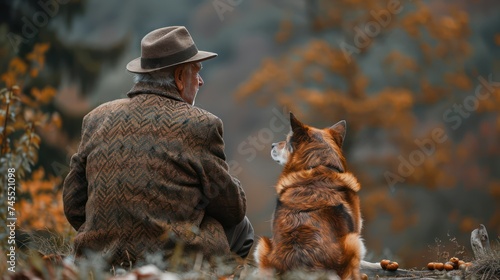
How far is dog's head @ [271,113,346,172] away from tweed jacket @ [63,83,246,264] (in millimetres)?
634

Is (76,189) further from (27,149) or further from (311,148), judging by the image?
(27,149)

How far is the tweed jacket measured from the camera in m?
4.09

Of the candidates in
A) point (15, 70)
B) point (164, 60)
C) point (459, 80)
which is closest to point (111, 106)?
point (164, 60)

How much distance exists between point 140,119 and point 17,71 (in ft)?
21.7

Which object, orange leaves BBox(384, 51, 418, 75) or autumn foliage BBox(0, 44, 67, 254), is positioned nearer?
autumn foliage BBox(0, 44, 67, 254)

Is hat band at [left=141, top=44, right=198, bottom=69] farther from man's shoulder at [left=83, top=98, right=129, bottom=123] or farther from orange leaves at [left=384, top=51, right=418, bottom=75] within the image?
orange leaves at [left=384, top=51, right=418, bottom=75]

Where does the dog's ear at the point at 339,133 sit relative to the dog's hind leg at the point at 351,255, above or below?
above

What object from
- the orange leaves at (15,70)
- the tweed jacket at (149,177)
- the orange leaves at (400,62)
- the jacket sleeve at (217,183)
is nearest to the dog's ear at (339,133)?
the jacket sleeve at (217,183)

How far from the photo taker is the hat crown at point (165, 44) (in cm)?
433

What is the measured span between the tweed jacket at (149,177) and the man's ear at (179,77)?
15 cm

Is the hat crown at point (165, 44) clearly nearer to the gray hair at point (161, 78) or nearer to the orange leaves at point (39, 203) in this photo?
the gray hair at point (161, 78)

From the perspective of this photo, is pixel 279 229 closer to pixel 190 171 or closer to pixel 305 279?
pixel 190 171

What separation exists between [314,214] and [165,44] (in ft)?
4.87

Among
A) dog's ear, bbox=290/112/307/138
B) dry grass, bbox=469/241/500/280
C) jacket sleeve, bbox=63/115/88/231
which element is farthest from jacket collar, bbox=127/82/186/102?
dry grass, bbox=469/241/500/280
